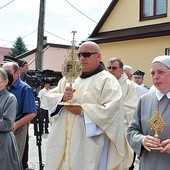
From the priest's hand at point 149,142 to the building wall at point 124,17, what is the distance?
1278cm

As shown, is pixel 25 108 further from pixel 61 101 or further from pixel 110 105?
pixel 110 105

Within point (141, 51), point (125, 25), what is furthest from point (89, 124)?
point (125, 25)

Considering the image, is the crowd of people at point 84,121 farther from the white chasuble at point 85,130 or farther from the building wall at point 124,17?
the building wall at point 124,17

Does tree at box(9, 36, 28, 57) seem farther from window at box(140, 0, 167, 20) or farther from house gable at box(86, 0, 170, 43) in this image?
window at box(140, 0, 167, 20)

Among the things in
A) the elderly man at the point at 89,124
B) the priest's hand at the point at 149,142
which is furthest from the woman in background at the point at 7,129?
the priest's hand at the point at 149,142

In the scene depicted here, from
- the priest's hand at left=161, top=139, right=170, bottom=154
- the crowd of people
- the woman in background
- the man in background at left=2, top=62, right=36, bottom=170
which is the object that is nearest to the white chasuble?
the crowd of people

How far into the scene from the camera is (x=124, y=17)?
685 inches

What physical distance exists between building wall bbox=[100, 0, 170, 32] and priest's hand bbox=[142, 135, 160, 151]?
12.8 metres

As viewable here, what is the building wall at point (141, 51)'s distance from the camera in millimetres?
15258

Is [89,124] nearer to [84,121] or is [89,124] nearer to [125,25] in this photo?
[84,121]

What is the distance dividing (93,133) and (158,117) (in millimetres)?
1375

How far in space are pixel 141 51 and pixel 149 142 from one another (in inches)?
504

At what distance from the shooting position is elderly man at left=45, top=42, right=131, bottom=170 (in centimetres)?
473

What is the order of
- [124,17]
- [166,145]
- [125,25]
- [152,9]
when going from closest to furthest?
[166,145] < [152,9] < [125,25] < [124,17]
